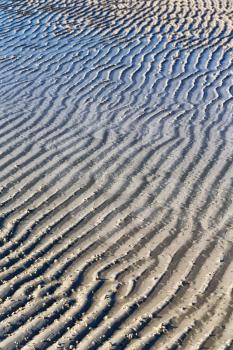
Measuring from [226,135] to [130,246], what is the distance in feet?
9.08

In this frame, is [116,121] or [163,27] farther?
[163,27]

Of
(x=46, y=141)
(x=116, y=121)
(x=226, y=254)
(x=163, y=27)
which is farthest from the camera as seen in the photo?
(x=163, y=27)

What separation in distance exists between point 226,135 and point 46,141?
2348mm

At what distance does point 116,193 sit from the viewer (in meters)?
6.11

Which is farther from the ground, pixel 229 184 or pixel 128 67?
pixel 128 67

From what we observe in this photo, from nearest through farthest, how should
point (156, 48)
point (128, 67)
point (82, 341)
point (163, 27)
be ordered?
point (82, 341) < point (128, 67) < point (156, 48) < point (163, 27)

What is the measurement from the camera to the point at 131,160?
22.2ft

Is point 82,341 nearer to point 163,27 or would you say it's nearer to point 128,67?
point 128,67

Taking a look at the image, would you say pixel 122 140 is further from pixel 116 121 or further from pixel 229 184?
pixel 229 184

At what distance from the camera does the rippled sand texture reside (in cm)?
442

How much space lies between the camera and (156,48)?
1081cm

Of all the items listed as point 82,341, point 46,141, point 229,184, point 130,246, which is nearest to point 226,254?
point 130,246

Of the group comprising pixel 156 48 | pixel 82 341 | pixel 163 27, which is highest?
pixel 163 27

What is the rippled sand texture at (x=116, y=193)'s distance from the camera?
442 cm
